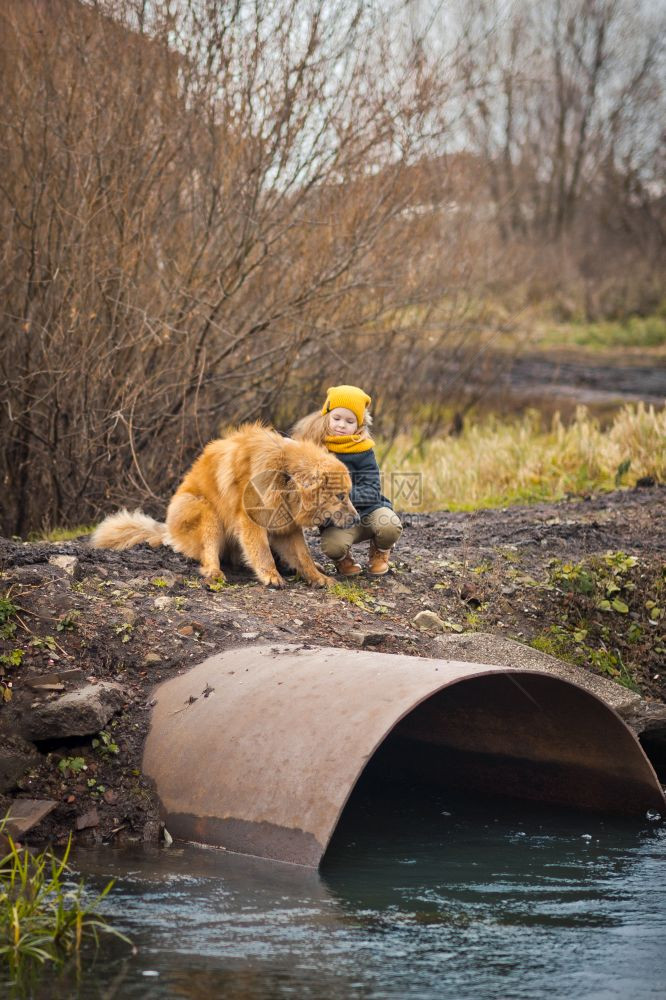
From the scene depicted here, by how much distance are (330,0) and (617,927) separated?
731 cm

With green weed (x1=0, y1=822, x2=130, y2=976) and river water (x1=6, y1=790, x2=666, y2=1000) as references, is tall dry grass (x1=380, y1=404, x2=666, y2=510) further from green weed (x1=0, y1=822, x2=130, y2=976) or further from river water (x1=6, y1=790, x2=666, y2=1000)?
green weed (x1=0, y1=822, x2=130, y2=976)

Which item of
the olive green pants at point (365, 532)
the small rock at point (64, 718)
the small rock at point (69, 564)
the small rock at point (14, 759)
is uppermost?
the olive green pants at point (365, 532)

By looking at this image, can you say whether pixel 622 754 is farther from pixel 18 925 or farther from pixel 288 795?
pixel 18 925

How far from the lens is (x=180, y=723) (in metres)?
4.71

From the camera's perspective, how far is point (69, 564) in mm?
5945

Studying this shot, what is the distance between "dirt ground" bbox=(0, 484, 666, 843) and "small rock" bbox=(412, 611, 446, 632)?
1 centimetres

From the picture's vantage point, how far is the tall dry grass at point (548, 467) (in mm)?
10680

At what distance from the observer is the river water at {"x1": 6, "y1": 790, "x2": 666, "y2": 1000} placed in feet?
10.4

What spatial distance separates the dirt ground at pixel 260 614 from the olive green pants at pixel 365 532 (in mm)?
269

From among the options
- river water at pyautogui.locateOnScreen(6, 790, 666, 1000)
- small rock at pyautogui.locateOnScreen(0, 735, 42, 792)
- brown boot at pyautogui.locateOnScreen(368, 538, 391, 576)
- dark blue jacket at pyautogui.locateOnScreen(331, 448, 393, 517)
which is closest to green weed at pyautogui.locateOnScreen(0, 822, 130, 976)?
river water at pyautogui.locateOnScreen(6, 790, 666, 1000)

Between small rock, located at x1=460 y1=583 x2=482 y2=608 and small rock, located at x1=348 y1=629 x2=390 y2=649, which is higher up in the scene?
small rock, located at x1=460 y1=583 x2=482 y2=608

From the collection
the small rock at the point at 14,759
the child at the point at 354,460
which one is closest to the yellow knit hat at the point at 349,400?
the child at the point at 354,460

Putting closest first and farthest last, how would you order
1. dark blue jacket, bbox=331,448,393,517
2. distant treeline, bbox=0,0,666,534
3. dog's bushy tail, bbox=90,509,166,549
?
dark blue jacket, bbox=331,448,393,517, dog's bushy tail, bbox=90,509,166,549, distant treeline, bbox=0,0,666,534

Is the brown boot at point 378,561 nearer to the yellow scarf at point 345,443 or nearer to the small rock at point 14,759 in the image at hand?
the yellow scarf at point 345,443
